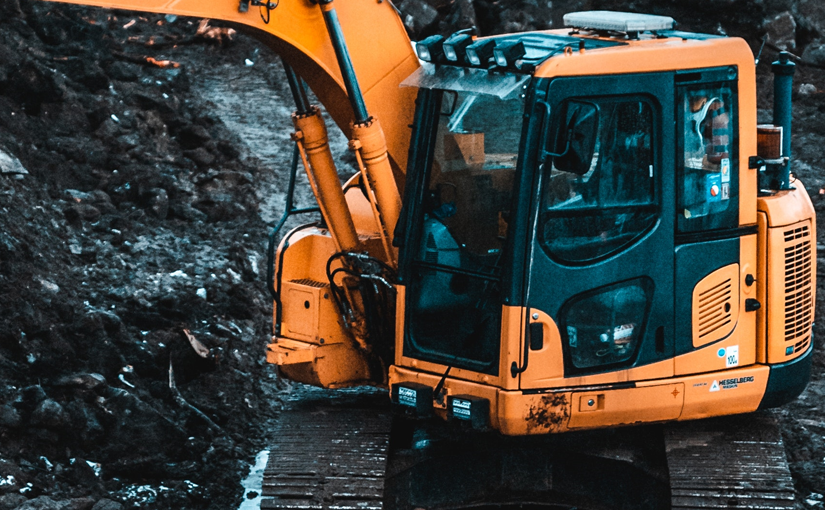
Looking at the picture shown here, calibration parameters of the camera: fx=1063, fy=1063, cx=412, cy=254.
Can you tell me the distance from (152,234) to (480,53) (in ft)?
18.8

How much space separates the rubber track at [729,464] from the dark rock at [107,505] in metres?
3.11

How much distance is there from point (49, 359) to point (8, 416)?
86cm

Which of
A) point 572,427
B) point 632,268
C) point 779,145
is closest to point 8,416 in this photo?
point 572,427

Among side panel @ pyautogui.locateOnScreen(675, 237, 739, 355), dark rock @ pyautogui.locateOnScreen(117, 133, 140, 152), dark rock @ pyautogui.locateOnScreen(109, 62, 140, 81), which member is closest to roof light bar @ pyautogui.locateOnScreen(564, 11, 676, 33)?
side panel @ pyautogui.locateOnScreen(675, 237, 739, 355)

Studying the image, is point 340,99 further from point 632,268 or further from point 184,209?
point 184,209

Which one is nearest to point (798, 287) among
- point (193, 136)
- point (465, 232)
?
point (465, 232)

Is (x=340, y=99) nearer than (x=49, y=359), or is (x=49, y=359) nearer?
(x=340, y=99)

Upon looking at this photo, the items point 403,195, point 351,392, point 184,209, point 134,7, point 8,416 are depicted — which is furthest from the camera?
point 184,209

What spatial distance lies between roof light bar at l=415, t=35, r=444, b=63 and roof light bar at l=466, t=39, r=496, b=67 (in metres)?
0.21

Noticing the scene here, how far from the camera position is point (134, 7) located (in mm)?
4414

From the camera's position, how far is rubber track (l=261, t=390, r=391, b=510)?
510cm

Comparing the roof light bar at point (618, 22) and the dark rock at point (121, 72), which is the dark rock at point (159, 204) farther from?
the roof light bar at point (618, 22)

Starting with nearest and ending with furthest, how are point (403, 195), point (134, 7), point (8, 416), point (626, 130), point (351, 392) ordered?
point (134, 7) → point (626, 130) → point (403, 195) → point (351, 392) → point (8, 416)

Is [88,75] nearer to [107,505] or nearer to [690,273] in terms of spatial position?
[107,505]
